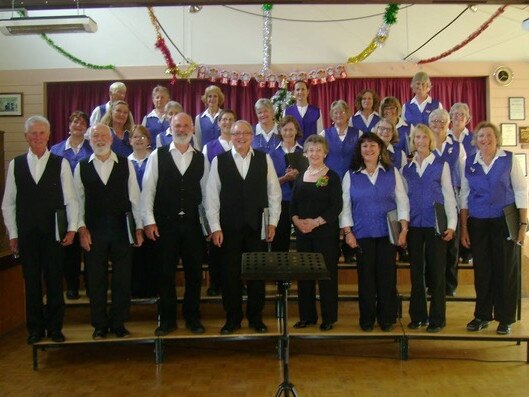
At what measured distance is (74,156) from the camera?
4676 millimetres

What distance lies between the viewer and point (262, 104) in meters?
4.74

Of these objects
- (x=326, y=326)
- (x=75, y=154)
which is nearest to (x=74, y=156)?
(x=75, y=154)

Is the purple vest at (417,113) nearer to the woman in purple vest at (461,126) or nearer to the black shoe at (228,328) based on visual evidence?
the woman in purple vest at (461,126)

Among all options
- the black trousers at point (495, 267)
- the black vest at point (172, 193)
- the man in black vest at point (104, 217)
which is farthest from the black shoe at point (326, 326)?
the man in black vest at point (104, 217)

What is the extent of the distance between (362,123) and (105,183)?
90.8 inches

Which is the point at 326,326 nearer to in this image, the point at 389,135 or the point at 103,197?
the point at 389,135

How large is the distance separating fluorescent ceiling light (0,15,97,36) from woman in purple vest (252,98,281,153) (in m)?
1.47

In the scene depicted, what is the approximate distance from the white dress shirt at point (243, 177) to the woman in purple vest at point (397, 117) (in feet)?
4.37

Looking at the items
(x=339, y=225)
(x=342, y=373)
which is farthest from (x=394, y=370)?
(x=339, y=225)

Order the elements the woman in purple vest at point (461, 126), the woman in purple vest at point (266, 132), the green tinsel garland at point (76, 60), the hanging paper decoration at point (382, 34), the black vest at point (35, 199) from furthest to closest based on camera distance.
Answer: the green tinsel garland at point (76, 60)
the hanging paper decoration at point (382, 34)
the woman in purple vest at point (461, 126)
the woman in purple vest at point (266, 132)
the black vest at point (35, 199)

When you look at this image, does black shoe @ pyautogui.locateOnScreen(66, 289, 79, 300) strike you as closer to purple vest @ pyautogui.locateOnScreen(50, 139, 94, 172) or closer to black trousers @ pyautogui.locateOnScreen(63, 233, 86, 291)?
black trousers @ pyautogui.locateOnScreen(63, 233, 86, 291)

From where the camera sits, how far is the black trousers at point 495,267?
3936 mm

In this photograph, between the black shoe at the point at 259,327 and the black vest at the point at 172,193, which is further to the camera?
the black shoe at the point at 259,327

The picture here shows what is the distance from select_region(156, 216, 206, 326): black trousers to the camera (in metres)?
3.96
